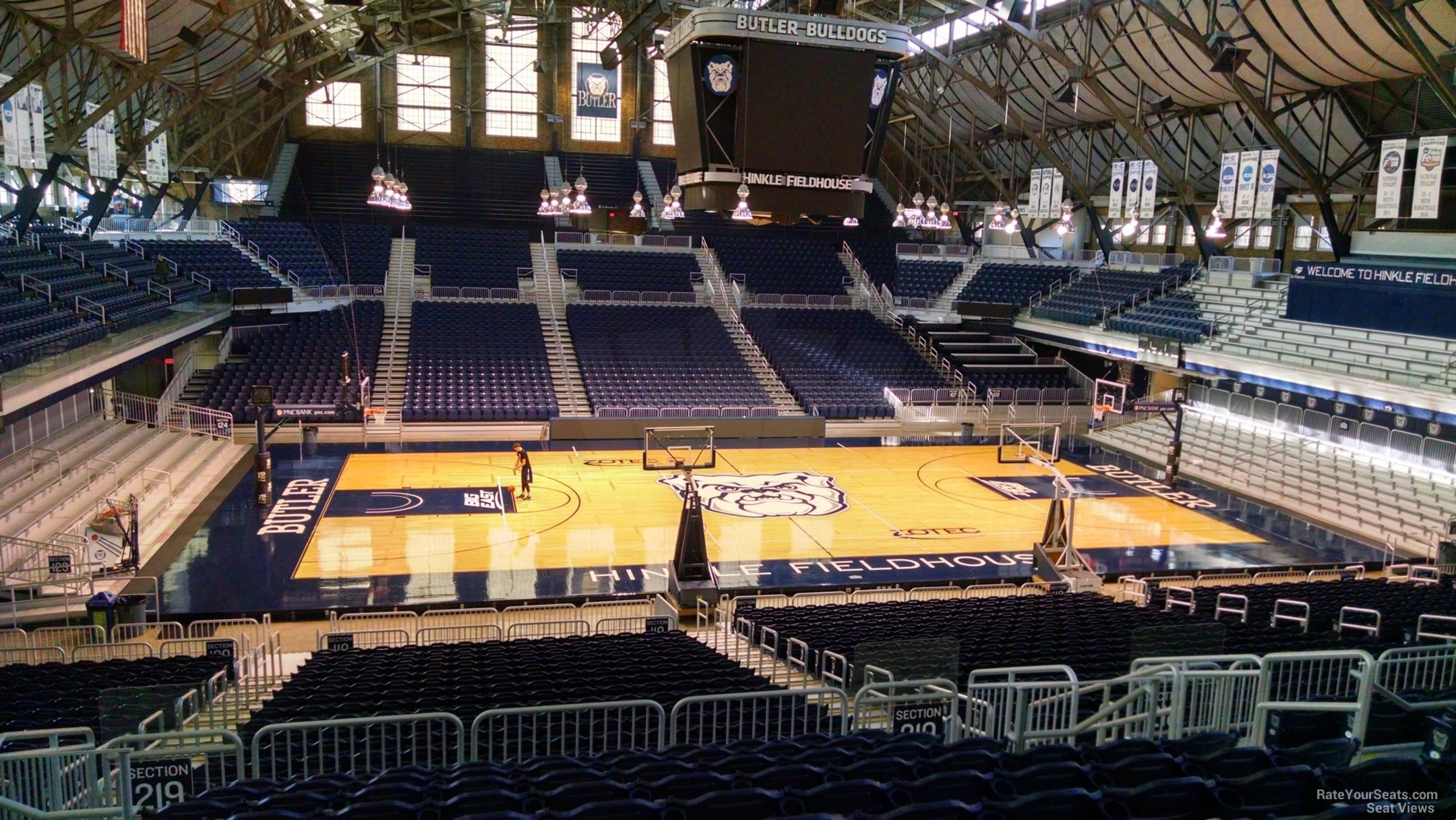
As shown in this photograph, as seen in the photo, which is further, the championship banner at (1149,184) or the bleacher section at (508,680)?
the championship banner at (1149,184)

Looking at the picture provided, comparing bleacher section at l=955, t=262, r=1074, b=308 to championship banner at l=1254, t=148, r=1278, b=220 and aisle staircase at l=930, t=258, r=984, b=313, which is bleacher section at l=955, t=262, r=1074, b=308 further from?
championship banner at l=1254, t=148, r=1278, b=220

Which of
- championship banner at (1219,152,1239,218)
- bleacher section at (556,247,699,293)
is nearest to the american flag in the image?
bleacher section at (556,247,699,293)

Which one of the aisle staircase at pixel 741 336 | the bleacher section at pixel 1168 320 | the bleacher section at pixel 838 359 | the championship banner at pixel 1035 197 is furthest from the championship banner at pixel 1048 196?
the aisle staircase at pixel 741 336

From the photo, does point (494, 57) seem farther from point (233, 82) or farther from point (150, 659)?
point (150, 659)

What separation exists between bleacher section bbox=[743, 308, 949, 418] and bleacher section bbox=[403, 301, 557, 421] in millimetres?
8985

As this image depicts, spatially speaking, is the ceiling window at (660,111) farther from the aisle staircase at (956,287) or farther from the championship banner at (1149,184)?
the championship banner at (1149,184)

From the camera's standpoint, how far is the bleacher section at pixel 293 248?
37.8m

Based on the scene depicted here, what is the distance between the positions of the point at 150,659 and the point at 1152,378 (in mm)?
34945

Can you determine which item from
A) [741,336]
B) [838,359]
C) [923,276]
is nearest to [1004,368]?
[838,359]

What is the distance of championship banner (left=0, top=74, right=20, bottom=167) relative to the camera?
2211 centimetres

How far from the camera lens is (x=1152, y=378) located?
37.7 meters

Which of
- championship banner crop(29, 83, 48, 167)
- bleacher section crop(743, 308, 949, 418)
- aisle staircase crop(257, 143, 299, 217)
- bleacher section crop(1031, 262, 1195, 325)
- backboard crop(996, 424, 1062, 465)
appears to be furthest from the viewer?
aisle staircase crop(257, 143, 299, 217)

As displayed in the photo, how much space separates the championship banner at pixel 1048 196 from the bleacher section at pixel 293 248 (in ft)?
87.8

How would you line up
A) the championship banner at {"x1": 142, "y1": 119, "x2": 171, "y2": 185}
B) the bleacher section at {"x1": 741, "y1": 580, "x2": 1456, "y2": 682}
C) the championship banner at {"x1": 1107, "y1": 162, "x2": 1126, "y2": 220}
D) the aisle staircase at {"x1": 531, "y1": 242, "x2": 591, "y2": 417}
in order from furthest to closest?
the championship banner at {"x1": 1107, "y1": 162, "x2": 1126, "y2": 220}, the aisle staircase at {"x1": 531, "y1": 242, "x2": 591, "y2": 417}, the championship banner at {"x1": 142, "y1": 119, "x2": 171, "y2": 185}, the bleacher section at {"x1": 741, "y1": 580, "x2": 1456, "y2": 682}
